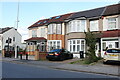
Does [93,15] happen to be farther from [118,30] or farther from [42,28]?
[42,28]

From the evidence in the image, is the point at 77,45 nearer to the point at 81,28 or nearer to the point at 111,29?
the point at 81,28

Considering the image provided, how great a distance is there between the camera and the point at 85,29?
2561 cm

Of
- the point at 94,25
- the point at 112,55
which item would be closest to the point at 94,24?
the point at 94,25

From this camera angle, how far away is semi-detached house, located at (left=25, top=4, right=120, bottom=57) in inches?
890

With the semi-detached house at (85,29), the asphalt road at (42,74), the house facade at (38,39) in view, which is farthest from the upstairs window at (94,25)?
the asphalt road at (42,74)

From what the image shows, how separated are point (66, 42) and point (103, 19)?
7.88 m

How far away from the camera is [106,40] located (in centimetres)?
2222

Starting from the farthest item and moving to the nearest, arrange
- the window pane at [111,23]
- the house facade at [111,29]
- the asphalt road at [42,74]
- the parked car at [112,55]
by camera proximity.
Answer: the window pane at [111,23]
the house facade at [111,29]
the parked car at [112,55]
the asphalt road at [42,74]

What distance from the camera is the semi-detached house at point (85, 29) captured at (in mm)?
22602

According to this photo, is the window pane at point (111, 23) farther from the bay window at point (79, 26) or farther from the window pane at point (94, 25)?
the bay window at point (79, 26)

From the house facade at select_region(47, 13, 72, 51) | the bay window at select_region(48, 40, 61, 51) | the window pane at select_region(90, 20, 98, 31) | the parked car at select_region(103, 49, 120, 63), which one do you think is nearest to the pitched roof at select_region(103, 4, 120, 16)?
the window pane at select_region(90, 20, 98, 31)

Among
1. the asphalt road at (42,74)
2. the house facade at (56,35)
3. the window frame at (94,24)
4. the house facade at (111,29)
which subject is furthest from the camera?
the house facade at (56,35)

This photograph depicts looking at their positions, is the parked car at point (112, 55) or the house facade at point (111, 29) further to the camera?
the house facade at point (111, 29)

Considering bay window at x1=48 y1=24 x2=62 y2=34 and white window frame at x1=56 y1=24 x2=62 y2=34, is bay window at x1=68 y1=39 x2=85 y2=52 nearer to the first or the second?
white window frame at x1=56 y1=24 x2=62 y2=34
